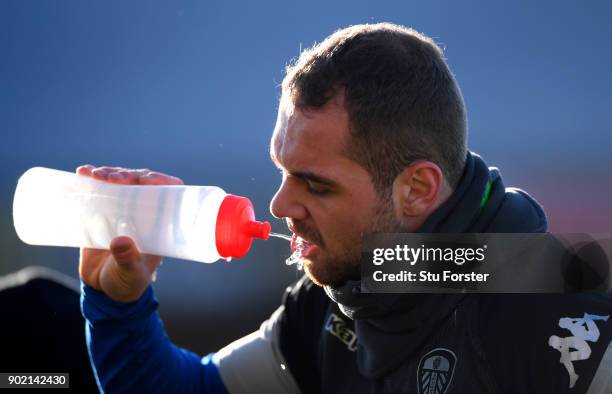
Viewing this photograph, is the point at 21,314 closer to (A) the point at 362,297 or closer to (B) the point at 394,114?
(A) the point at 362,297

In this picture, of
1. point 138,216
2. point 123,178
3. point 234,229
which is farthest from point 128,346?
point 234,229

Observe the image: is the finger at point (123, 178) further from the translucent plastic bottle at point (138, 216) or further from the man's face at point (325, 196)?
the man's face at point (325, 196)

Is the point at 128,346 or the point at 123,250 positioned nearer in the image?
the point at 123,250

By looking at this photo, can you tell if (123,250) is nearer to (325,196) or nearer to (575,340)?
(325,196)

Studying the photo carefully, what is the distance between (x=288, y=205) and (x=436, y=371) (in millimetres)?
733

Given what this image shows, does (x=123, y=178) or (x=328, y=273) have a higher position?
(x=123, y=178)

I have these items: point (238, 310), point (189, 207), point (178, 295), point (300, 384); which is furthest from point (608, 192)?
point (189, 207)

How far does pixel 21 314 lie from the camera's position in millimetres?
3309

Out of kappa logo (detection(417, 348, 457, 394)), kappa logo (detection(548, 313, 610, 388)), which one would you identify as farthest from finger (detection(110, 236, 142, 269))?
kappa logo (detection(548, 313, 610, 388))

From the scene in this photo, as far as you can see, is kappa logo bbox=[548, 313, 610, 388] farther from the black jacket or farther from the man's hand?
the man's hand

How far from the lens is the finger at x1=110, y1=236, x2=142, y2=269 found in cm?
264

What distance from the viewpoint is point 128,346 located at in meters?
2.93

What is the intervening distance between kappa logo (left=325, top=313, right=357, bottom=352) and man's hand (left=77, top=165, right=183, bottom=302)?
2.36ft

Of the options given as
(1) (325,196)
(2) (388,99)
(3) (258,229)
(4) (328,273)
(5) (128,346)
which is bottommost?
(5) (128,346)
